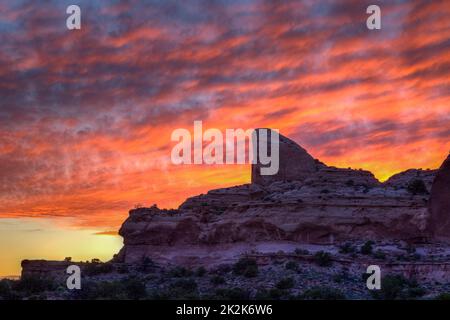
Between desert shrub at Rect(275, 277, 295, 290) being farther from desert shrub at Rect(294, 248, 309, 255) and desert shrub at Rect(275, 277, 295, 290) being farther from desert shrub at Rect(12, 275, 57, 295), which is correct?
desert shrub at Rect(12, 275, 57, 295)

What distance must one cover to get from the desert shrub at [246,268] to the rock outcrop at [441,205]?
13062mm

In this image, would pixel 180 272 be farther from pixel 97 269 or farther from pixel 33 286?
pixel 33 286

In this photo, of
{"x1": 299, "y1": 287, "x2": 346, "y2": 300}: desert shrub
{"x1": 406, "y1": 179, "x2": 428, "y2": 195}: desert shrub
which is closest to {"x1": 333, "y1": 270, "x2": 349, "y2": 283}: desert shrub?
{"x1": 299, "y1": 287, "x2": 346, "y2": 300}: desert shrub

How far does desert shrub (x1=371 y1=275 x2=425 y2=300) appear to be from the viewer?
102 ft

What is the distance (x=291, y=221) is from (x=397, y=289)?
17.0m

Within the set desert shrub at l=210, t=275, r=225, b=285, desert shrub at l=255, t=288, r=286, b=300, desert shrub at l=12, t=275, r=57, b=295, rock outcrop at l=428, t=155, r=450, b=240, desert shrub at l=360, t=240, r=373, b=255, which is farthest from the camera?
rock outcrop at l=428, t=155, r=450, b=240

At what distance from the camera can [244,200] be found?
186 feet

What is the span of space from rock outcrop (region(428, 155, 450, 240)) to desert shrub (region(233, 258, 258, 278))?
42.9ft

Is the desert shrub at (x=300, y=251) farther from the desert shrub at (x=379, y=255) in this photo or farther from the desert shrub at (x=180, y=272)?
the desert shrub at (x=180, y=272)

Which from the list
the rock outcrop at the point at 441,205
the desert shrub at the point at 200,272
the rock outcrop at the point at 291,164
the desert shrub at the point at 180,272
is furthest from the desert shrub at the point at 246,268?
the rock outcrop at the point at 291,164

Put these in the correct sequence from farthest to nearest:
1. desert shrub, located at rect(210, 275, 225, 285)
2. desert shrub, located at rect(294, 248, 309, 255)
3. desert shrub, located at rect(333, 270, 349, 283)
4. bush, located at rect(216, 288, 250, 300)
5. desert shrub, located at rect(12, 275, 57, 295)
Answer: desert shrub, located at rect(294, 248, 309, 255), desert shrub, located at rect(210, 275, 225, 285), desert shrub, located at rect(333, 270, 349, 283), desert shrub, located at rect(12, 275, 57, 295), bush, located at rect(216, 288, 250, 300)

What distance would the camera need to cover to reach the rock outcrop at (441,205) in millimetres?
45938
